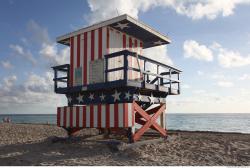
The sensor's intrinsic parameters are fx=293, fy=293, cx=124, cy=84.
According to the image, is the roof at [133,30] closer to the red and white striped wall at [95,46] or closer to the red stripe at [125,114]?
the red and white striped wall at [95,46]

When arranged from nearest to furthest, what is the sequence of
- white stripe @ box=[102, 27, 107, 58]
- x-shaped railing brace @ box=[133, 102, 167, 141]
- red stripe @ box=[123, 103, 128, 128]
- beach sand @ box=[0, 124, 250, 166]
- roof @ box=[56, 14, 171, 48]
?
beach sand @ box=[0, 124, 250, 166], red stripe @ box=[123, 103, 128, 128], x-shaped railing brace @ box=[133, 102, 167, 141], roof @ box=[56, 14, 171, 48], white stripe @ box=[102, 27, 107, 58]

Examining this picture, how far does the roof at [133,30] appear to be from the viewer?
40.4 feet

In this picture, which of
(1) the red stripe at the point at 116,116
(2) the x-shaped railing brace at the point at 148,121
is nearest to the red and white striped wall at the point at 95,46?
(2) the x-shaped railing brace at the point at 148,121

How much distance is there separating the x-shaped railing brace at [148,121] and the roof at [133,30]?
3353 millimetres

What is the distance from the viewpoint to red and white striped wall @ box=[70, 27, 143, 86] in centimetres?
1268

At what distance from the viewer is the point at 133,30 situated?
13383 millimetres

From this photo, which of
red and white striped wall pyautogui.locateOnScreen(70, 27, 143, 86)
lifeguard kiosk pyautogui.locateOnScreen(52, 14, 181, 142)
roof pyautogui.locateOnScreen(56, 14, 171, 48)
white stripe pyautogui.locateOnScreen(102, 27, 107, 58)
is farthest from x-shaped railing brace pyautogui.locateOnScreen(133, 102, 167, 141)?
roof pyautogui.locateOnScreen(56, 14, 171, 48)

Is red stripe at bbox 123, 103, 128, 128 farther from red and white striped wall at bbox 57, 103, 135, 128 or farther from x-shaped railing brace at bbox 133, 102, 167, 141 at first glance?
x-shaped railing brace at bbox 133, 102, 167, 141

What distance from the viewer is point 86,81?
13.1m

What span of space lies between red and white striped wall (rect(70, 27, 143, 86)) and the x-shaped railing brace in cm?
190

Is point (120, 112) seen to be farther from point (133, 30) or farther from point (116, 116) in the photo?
point (133, 30)

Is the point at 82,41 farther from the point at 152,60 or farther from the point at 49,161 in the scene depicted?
the point at 49,161

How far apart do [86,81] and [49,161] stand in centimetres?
466

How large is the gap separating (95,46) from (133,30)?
1917 millimetres
